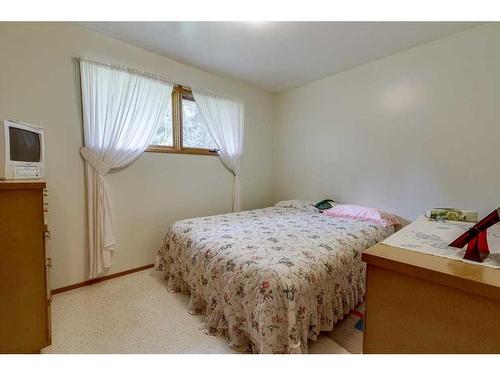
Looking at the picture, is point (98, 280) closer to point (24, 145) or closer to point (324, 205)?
point (24, 145)

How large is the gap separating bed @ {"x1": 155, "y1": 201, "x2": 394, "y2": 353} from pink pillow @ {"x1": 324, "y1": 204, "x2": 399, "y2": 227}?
0.14 meters

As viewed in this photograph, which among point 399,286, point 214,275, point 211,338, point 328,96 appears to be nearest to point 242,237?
point 214,275

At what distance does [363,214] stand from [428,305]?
1906 mm

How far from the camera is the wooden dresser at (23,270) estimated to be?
1168 mm

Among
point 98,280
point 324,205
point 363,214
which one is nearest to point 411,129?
point 363,214

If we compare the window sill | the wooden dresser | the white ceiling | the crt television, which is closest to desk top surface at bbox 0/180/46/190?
the wooden dresser

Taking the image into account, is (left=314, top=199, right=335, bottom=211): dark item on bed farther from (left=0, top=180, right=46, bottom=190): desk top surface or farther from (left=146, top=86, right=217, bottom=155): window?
(left=0, top=180, right=46, bottom=190): desk top surface

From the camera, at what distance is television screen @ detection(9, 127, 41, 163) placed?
4.65ft

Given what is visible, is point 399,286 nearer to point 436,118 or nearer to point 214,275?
point 214,275

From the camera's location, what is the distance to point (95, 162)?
2.20 m

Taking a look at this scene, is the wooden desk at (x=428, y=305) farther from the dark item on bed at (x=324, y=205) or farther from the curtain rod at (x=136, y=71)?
the curtain rod at (x=136, y=71)

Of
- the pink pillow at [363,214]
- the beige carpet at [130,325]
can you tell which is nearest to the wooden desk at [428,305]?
the beige carpet at [130,325]

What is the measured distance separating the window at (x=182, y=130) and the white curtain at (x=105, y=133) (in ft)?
0.93

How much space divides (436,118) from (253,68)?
2128mm
